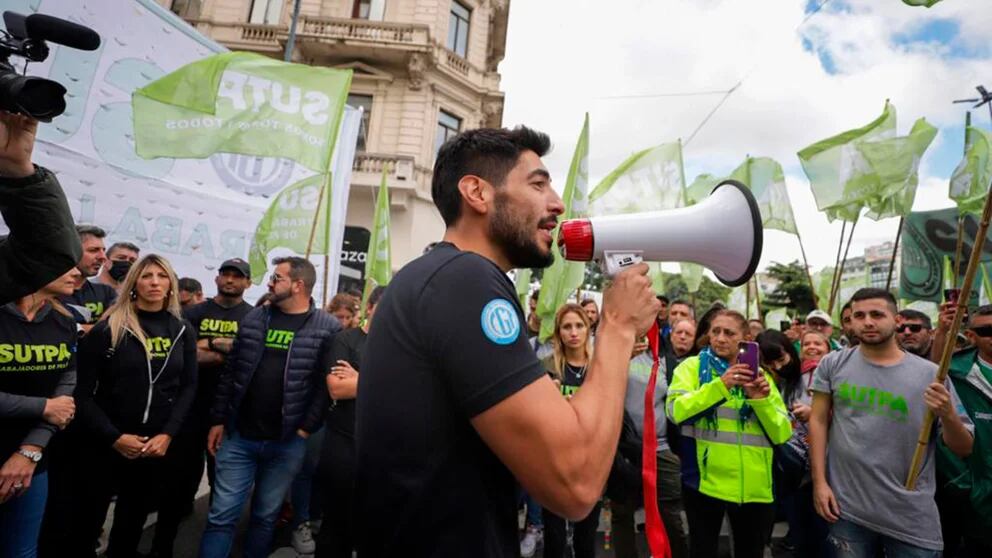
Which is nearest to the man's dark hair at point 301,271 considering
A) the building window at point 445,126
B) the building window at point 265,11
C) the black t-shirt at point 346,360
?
the black t-shirt at point 346,360

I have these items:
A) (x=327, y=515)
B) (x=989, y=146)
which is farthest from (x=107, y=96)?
(x=989, y=146)

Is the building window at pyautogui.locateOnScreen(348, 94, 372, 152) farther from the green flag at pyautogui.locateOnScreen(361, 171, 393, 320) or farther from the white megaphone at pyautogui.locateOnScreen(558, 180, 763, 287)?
the white megaphone at pyautogui.locateOnScreen(558, 180, 763, 287)

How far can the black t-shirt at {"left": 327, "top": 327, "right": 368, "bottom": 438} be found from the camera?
2.96 m

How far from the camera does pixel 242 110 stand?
15.6 feet

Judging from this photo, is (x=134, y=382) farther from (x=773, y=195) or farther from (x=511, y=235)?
(x=773, y=195)

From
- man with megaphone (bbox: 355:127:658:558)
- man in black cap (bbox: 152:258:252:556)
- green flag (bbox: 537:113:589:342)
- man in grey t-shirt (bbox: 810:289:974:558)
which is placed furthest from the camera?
green flag (bbox: 537:113:589:342)

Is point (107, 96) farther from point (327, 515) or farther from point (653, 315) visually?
point (653, 315)

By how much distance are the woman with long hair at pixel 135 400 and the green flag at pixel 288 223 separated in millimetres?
1829

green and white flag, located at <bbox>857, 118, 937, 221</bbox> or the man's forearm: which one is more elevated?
green and white flag, located at <bbox>857, 118, 937, 221</bbox>

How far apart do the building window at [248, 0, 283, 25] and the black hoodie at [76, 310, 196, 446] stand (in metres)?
15.4

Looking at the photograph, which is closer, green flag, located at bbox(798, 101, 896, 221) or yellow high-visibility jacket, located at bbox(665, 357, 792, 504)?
yellow high-visibility jacket, located at bbox(665, 357, 792, 504)

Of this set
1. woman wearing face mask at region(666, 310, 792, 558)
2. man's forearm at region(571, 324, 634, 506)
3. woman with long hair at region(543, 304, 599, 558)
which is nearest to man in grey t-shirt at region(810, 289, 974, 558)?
woman wearing face mask at region(666, 310, 792, 558)

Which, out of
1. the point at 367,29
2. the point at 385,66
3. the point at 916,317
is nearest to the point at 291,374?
the point at 916,317

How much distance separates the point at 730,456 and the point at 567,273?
2.58 m
